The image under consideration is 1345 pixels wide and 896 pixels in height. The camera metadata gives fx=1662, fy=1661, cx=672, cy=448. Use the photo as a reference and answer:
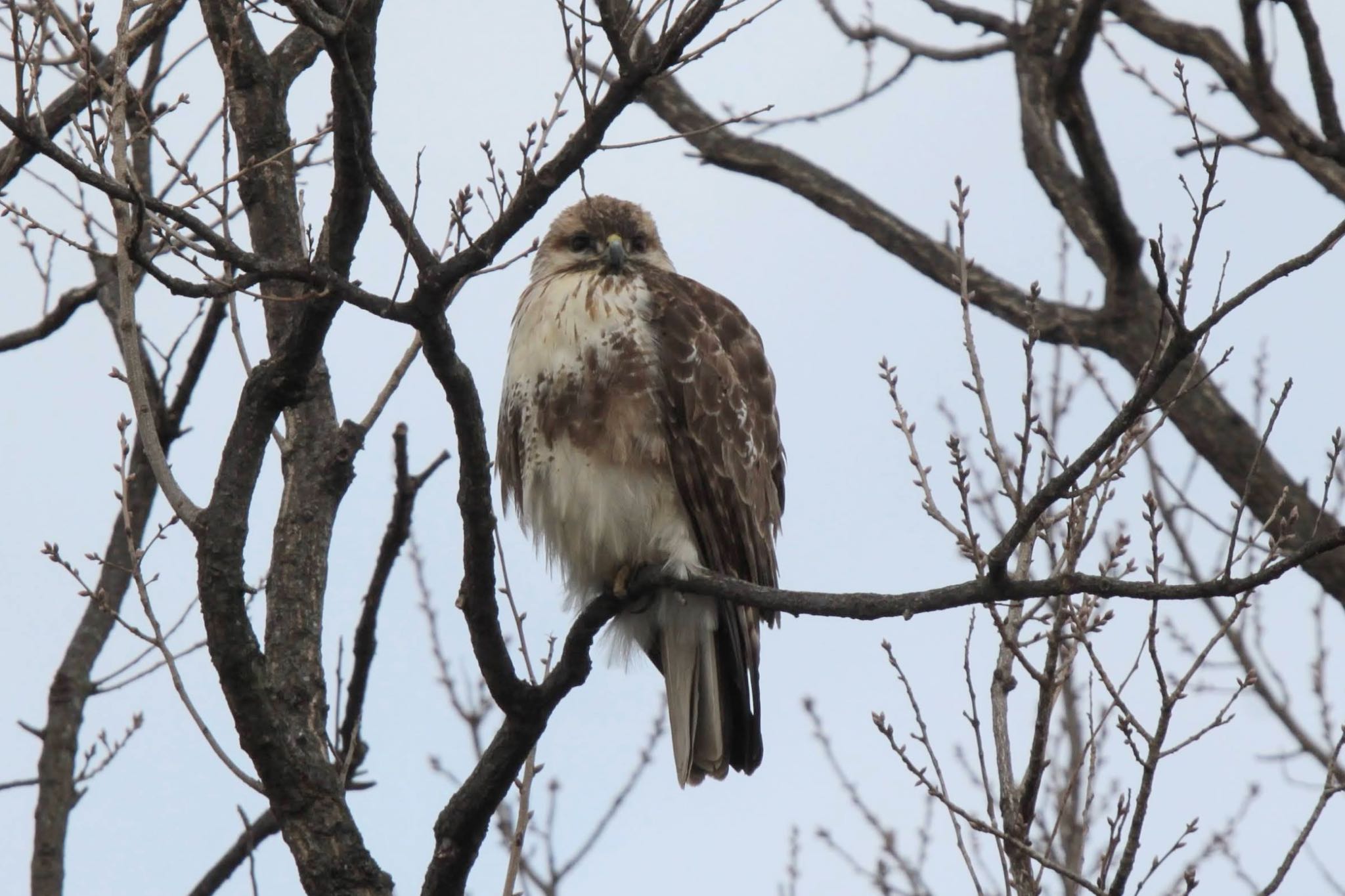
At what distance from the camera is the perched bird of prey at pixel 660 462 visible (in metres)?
4.84

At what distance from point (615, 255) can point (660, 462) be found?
0.84 m

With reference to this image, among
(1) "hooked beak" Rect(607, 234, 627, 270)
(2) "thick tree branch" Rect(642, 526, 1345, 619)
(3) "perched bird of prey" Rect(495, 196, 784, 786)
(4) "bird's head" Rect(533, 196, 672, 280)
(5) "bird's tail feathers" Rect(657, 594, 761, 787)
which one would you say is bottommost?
(2) "thick tree branch" Rect(642, 526, 1345, 619)

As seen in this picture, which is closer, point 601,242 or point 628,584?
point 628,584

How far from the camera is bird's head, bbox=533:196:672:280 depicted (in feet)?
17.8

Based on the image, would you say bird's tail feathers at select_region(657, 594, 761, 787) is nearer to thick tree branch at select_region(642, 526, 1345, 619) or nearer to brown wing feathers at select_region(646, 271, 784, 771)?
→ brown wing feathers at select_region(646, 271, 784, 771)

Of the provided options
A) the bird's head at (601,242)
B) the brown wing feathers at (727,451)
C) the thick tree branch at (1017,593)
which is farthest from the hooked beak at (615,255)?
the thick tree branch at (1017,593)

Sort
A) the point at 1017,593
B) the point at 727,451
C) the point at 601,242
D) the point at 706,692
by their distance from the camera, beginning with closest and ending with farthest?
1. the point at 1017,593
2. the point at 727,451
3. the point at 706,692
4. the point at 601,242

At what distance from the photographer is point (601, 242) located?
5.61 m

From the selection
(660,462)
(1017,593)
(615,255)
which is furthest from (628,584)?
(1017,593)

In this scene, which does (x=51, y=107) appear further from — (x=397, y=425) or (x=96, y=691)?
(x=96, y=691)

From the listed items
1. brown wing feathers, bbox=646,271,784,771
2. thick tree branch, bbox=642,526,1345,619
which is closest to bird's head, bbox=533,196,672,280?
brown wing feathers, bbox=646,271,784,771

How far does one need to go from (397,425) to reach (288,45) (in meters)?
1.27

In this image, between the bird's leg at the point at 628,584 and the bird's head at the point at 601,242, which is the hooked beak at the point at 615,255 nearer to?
the bird's head at the point at 601,242

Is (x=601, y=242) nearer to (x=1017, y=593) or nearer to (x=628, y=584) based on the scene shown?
(x=628, y=584)
